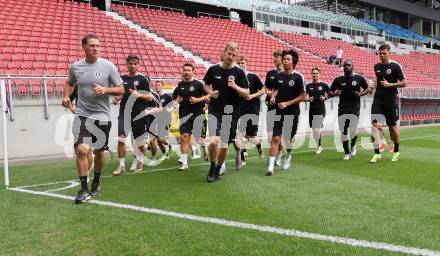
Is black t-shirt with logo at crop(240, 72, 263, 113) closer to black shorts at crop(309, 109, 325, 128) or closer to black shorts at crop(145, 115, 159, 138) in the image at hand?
black shorts at crop(145, 115, 159, 138)

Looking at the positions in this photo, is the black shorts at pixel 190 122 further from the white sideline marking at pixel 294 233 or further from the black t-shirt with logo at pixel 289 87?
the white sideline marking at pixel 294 233

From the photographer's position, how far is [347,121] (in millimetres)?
9625

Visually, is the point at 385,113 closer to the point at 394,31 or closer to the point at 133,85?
the point at 133,85

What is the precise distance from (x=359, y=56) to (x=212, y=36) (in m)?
14.6

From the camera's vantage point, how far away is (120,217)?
4.61m

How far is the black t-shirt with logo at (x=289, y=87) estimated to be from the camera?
7.86 meters

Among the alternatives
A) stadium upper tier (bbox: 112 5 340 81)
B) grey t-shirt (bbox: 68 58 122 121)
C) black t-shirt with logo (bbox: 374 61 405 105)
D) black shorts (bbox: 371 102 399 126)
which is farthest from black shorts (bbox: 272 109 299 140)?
Answer: stadium upper tier (bbox: 112 5 340 81)

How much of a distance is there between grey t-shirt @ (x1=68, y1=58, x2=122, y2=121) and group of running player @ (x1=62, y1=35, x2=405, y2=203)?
0.01m

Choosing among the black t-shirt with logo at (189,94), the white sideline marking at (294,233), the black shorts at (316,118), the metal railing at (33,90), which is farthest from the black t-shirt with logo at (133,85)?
the black shorts at (316,118)

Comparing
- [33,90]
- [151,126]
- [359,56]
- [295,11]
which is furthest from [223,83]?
[295,11]

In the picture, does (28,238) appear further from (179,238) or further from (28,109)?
(28,109)

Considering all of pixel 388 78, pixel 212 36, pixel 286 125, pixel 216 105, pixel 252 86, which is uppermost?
pixel 212 36

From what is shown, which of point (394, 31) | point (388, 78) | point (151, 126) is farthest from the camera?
point (394, 31)

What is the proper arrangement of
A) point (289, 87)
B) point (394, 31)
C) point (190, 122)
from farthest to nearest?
point (394, 31) < point (190, 122) < point (289, 87)
